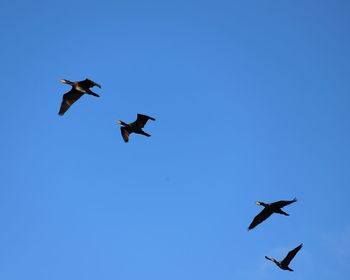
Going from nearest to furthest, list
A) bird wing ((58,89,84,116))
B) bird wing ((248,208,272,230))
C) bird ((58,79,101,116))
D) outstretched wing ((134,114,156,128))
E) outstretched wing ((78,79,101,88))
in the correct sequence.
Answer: outstretched wing ((78,79,101,88)) → bird ((58,79,101,116)) → bird wing ((58,89,84,116)) → bird wing ((248,208,272,230)) → outstretched wing ((134,114,156,128))

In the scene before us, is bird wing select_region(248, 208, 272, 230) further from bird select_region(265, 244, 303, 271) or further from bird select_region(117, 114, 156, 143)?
bird select_region(117, 114, 156, 143)

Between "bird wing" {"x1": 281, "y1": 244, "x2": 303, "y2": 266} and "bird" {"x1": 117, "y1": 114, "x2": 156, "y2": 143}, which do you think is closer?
"bird wing" {"x1": 281, "y1": 244, "x2": 303, "y2": 266}

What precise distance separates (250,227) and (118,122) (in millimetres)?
9844

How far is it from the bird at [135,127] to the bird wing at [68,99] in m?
3.25

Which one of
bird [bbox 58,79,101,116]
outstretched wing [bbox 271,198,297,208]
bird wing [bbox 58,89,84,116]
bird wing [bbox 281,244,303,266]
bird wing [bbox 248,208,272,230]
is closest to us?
outstretched wing [bbox 271,198,297,208]

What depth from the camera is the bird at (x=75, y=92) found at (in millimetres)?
29453

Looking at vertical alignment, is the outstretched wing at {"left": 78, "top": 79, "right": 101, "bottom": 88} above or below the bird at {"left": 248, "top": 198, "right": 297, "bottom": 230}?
above

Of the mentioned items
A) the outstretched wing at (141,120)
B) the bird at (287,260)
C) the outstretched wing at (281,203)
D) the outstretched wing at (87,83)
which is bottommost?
the bird at (287,260)

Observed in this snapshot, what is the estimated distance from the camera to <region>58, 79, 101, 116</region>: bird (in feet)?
96.6

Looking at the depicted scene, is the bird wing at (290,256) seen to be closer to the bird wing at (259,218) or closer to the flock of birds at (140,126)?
the flock of birds at (140,126)

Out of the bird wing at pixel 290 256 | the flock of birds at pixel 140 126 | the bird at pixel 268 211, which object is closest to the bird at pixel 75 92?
the flock of birds at pixel 140 126

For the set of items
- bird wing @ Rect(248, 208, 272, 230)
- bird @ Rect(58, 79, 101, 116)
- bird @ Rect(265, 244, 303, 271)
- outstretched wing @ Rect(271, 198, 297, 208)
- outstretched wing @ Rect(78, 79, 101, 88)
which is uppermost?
outstretched wing @ Rect(78, 79, 101, 88)

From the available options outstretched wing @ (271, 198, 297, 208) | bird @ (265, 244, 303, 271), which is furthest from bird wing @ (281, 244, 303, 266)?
outstretched wing @ (271, 198, 297, 208)

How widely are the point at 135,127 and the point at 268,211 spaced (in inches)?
351
